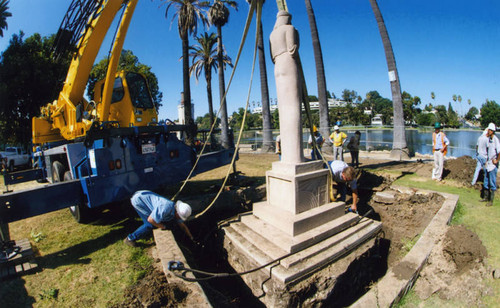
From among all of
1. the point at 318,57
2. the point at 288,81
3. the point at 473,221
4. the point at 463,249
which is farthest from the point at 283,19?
the point at 318,57

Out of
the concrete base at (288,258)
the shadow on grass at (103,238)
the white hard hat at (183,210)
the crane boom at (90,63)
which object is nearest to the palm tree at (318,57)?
the crane boom at (90,63)

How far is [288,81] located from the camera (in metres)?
3.71

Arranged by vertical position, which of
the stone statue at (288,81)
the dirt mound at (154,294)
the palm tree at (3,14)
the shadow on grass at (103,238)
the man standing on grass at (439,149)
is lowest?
the shadow on grass at (103,238)

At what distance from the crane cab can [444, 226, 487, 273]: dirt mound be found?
6.65 metres

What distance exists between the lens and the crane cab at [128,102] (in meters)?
6.05

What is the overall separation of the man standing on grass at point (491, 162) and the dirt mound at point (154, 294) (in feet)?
20.3

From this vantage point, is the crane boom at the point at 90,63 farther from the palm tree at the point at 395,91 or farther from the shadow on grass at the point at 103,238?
the palm tree at the point at 395,91

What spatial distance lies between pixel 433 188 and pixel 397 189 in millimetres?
996

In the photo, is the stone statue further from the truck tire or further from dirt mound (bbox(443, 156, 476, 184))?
dirt mound (bbox(443, 156, 476, 184))

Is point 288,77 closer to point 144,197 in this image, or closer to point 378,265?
point 144,197

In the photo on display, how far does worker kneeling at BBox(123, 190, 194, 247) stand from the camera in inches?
151

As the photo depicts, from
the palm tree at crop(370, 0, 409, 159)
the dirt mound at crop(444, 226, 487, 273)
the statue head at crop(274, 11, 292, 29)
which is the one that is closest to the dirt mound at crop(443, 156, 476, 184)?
the palm tree at crop(370, 0, 409, 159)

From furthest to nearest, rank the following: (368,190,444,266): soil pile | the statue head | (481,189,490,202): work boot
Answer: (481,189,490,202): work boot, (368,190,444,266): soil pile, the statue head

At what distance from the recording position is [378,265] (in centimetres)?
396
